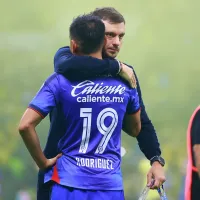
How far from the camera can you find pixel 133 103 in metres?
3.45

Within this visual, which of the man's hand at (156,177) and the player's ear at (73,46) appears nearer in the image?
the player's ear at (73,46)

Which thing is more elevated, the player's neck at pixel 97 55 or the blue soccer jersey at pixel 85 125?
the player's neck at pixel 97 55

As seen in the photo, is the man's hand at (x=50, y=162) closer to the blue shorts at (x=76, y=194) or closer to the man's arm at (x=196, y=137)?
the blue shorts at (x=76, y=194)

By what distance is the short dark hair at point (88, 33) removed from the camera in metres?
3.24

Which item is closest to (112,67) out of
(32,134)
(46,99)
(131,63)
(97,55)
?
(97,55)

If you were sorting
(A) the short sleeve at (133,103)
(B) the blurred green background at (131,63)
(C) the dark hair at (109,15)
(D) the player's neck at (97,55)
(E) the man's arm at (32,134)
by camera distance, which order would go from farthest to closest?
1. (B) the blurred green background at (131,63)
2. (C) the dark hair at (109,15)
3. (A) the short sleeve at (133,103)
4. (D) the player's neck at (97,55)
5. (E) the man's arm at (32,134)

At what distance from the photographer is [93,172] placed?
327 centimetres

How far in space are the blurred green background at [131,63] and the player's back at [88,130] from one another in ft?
6.57

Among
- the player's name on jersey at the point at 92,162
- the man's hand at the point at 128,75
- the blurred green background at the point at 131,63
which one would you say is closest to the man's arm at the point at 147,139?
the man's hand at the point at 128,75

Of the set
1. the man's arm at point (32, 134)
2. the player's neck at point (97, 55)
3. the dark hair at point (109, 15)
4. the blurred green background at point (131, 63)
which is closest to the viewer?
the man's arm at point (32, 134)

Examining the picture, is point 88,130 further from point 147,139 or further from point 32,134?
point 147,139

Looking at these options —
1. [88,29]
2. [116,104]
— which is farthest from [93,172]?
[88,29]

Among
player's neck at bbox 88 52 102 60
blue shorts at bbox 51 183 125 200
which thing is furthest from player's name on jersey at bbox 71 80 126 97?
blue shorts at bbox 51 183 125 200

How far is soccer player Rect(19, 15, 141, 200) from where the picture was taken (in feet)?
10.6
